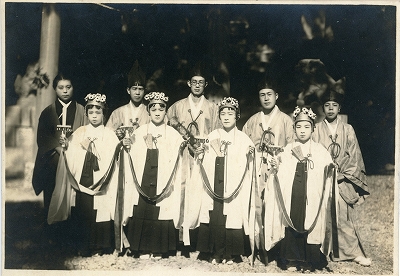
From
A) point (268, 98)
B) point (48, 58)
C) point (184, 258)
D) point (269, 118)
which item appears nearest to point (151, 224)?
point (184, 258)

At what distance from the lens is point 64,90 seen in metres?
4.64

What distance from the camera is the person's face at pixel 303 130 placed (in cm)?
458

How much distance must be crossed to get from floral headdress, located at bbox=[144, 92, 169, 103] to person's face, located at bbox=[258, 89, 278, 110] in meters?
0.89

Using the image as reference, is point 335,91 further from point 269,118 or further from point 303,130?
point 269,118

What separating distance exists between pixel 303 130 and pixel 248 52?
0.90 metres

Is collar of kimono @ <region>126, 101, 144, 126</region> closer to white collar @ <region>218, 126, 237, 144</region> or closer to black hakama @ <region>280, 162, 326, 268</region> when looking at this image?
white collar @ <region>218, 126, 237, 144</region>

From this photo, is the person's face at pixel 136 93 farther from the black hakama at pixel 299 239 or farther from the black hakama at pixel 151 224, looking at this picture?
the black hakama at pixel 299 239

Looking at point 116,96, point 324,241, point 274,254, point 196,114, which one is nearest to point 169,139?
point 196,114

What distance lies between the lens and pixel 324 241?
4.57 m

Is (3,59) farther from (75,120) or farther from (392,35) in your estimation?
(392,35)

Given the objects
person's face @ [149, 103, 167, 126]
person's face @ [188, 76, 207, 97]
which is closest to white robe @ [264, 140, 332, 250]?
person's face @ [188, 76, 207, 97]

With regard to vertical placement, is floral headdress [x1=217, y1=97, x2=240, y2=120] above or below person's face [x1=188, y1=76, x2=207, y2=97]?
below

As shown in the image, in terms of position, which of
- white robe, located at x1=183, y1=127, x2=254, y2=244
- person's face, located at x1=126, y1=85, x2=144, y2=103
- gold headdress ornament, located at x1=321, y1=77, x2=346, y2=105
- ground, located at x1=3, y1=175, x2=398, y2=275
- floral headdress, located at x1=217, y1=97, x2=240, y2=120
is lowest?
ground, located at x1=3, y1=175, x2=398, y2=275

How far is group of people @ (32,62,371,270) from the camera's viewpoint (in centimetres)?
457
